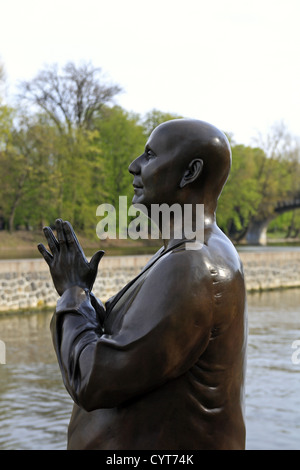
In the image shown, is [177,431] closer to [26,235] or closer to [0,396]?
[0,396]

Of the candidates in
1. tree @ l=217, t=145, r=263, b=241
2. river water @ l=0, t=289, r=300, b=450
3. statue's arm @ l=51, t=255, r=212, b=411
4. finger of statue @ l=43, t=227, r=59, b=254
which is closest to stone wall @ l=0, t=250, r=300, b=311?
river water @ l=0, t=289, r=300, b=450

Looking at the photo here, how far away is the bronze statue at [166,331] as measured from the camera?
1.94 metres

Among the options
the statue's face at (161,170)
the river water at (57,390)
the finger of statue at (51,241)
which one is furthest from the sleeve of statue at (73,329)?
the river water at (57,390)

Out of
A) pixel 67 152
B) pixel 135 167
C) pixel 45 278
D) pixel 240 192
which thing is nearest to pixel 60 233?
pixel 135 167

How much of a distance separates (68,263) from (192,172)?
1.58ft

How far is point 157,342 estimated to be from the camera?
1.92 m

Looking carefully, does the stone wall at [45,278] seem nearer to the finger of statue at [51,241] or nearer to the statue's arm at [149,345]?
the finger of statue at [51,241]

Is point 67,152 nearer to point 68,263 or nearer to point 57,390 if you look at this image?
point 57,390

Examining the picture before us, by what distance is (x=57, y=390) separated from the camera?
32.4 ft

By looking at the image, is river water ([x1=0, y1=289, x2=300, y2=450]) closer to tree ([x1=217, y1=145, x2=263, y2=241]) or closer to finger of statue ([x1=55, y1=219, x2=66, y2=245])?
finger of statue ([x1=55, y1=219, x2=66, y2=245])

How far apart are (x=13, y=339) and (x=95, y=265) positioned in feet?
39.0

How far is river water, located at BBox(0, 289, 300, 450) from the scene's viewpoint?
7656mm

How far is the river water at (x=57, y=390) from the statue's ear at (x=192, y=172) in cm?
558
